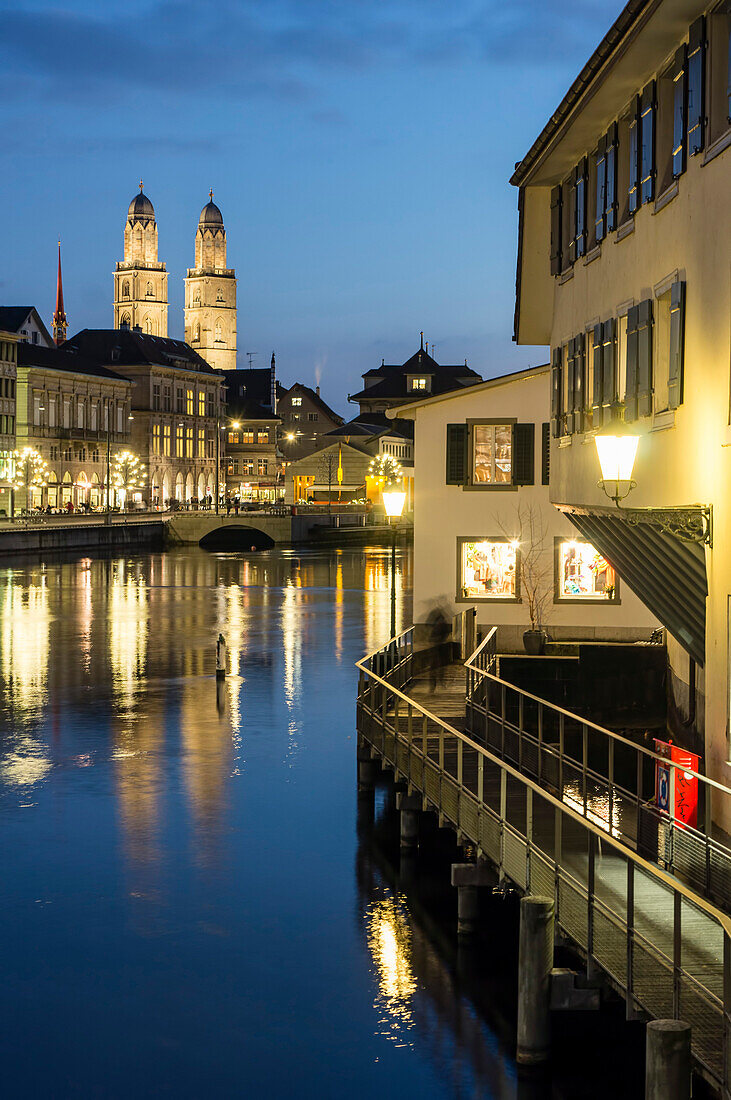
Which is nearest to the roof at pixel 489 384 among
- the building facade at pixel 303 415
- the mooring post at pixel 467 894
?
the mooring post at pixel 467 894

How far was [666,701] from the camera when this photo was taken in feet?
104

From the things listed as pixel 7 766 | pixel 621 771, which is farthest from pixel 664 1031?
pixel 7 766

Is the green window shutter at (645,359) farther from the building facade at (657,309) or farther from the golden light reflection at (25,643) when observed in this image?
the golden light reflection at (25,643)

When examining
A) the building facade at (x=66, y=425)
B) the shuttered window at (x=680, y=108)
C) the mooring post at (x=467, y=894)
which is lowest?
the mooring post at (x=467, y=894)

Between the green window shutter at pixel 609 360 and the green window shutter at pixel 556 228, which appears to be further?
the green window shutter at pixel 556 228

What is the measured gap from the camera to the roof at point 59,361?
449ft

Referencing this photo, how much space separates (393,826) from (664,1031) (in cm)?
1420

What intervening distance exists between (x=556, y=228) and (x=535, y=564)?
14.1 m

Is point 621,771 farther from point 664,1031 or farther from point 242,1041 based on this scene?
point 664,1031

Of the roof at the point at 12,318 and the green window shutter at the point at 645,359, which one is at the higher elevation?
the roof at the point at 12,318

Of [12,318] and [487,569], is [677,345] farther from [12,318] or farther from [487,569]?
[12,318]

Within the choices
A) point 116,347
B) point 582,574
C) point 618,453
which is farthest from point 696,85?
point 116,347

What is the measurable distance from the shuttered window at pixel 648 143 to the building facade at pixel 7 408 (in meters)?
112

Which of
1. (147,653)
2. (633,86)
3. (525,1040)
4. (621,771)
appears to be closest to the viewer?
(525,1040)
